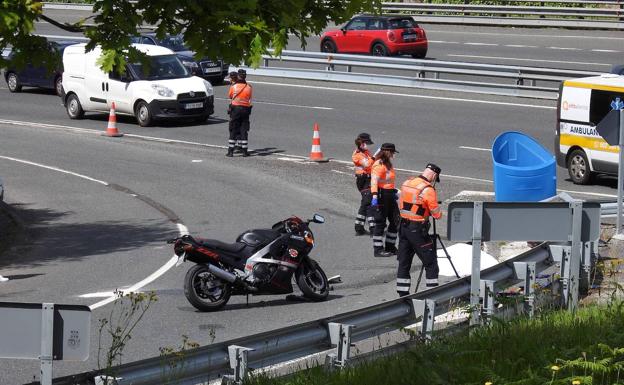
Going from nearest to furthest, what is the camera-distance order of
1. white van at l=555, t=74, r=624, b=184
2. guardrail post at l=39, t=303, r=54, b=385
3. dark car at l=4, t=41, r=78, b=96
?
guardrail post at l=39, t=303, r=54, b=385, white van at l=555, t=74, r=624, b=184, dark car at l=4, t=41, r=78, b=96

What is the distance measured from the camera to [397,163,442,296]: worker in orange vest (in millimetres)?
13320

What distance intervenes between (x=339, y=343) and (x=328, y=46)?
112 ft

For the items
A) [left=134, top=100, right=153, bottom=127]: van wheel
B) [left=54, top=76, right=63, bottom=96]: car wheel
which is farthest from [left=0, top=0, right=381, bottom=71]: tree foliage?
[left=54, top=76, right=63, bottom=96]: car wheel

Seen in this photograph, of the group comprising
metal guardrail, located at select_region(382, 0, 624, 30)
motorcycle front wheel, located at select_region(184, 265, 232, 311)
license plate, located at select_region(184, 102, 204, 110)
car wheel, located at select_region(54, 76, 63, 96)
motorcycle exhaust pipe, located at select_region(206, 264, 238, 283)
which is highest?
metal guardrail, located at select_region(382, 0, 624, 30)

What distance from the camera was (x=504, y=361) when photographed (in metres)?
7.73

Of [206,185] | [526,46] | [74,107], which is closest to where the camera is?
[206,185]

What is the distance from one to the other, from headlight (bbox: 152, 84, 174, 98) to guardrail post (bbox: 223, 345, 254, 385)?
20971 mm

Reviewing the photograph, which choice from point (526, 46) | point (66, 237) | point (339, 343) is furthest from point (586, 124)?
point (526, 46)

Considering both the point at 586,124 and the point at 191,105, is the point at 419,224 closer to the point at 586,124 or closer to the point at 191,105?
the point at 586,124

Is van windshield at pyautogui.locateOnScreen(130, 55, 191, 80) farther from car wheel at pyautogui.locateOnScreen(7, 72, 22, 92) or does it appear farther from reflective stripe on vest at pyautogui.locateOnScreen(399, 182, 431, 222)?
reflective stripe on vest at pyautogui.locateOnScreen(399, 182, 431, 222)

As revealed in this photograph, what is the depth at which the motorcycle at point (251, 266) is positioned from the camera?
13.0 meters

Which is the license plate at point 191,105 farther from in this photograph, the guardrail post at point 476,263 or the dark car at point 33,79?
the guardrail post at point 476,263

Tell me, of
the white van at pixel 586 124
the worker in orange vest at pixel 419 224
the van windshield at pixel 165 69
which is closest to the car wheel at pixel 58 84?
the van windshield at pixel 165 69

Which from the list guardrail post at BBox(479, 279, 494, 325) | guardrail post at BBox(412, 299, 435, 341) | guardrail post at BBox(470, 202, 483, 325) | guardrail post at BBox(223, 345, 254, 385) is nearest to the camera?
guardrail post at BBox(223, 345, 254, 385)
